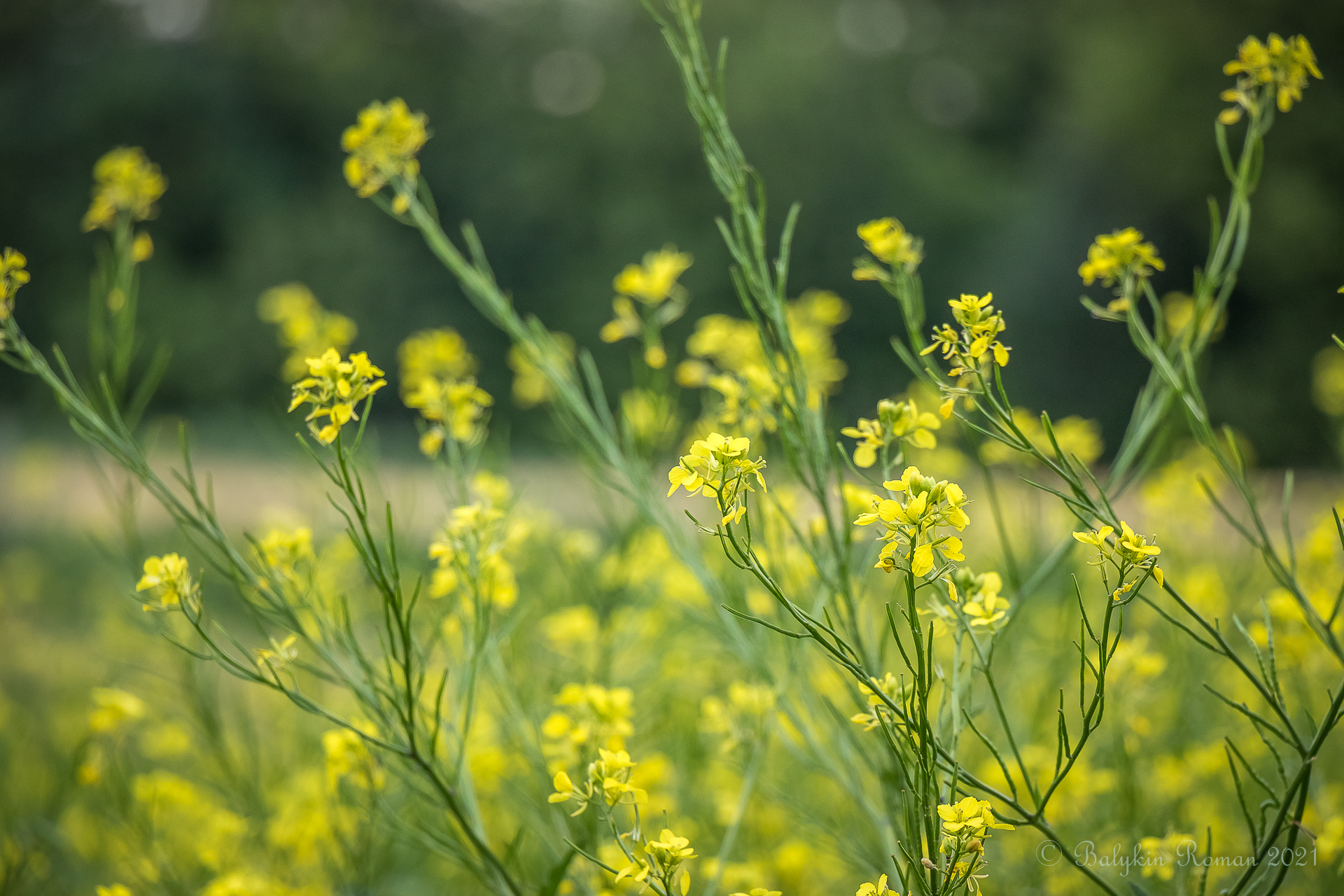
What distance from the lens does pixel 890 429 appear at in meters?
0.84

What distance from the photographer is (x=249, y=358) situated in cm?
1055

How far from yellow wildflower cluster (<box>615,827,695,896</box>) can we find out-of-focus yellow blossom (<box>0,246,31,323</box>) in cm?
87

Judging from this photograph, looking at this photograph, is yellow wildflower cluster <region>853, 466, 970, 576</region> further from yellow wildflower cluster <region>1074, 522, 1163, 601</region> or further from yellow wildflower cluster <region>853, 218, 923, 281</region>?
yellow wildflower cluster <region>853, 218, 923, 281</region>

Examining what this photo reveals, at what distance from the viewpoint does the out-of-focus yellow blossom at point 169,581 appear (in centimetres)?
87

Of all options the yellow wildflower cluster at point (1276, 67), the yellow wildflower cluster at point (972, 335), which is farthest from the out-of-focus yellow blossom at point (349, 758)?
the yellow wildflower cluster at point (1276, 67)

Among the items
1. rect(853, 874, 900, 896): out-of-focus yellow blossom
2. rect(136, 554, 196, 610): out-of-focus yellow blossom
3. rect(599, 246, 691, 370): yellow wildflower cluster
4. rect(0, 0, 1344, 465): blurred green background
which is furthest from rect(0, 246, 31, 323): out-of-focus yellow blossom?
rect(0, 0, 1344, 465): blurred green background

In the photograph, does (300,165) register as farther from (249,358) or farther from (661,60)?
(661,60)

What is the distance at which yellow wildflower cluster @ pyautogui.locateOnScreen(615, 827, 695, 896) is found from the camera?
71cm

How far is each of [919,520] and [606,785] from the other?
0.38 meters

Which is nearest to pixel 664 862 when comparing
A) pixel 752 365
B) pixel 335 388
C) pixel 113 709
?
pixel 335 388

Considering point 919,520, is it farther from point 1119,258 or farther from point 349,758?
point 349,758

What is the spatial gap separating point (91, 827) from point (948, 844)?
7.42 feet

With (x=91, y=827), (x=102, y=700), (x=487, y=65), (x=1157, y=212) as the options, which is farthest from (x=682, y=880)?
(x=487, y=65)

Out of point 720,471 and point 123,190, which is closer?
point 720,471
